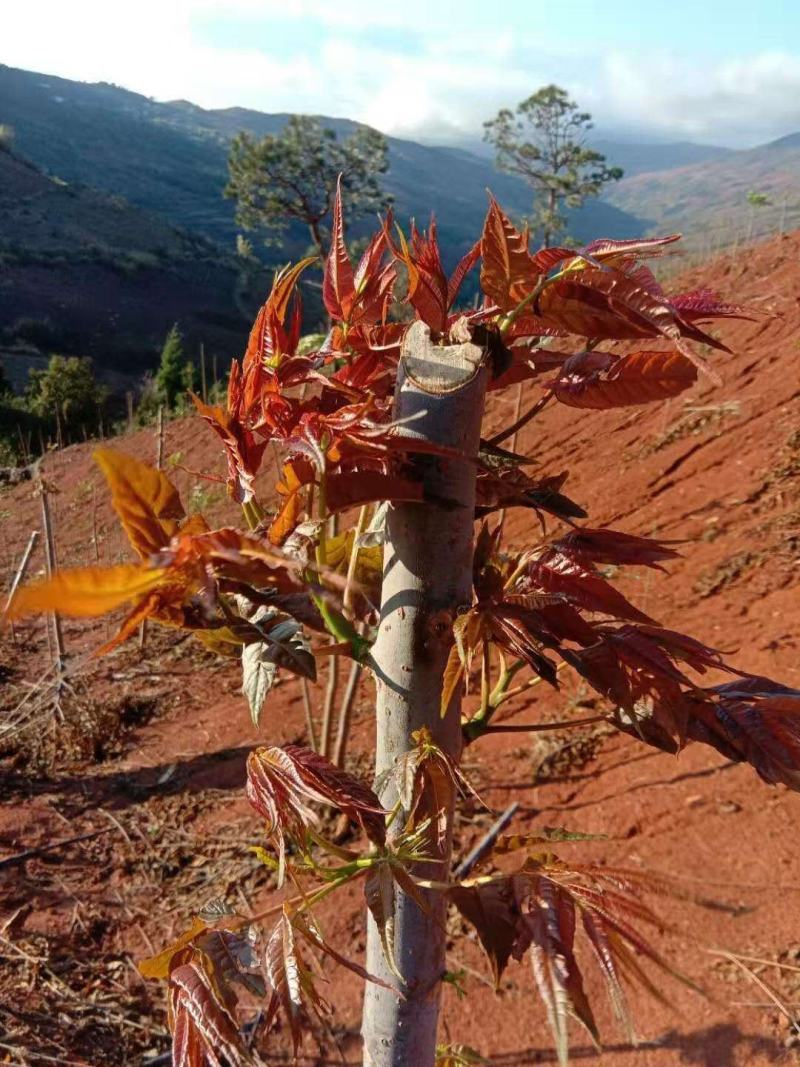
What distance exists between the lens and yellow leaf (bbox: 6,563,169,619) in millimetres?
272

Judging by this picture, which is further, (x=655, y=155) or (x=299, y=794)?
(x=655, y=155)

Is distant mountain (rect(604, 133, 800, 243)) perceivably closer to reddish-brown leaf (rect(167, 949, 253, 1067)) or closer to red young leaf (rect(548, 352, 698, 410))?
red young leaf (rect(548, 352, 698, 410))

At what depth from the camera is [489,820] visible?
1.92 meters

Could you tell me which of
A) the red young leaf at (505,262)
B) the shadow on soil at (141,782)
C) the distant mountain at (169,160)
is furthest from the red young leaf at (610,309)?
the distant mountain at (169,160)

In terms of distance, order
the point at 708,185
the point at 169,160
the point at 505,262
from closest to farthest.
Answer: the point at 505,262
the point at 169,160
the point at 708,185

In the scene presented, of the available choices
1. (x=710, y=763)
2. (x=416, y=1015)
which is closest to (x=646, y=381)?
(x=416, y=1015)

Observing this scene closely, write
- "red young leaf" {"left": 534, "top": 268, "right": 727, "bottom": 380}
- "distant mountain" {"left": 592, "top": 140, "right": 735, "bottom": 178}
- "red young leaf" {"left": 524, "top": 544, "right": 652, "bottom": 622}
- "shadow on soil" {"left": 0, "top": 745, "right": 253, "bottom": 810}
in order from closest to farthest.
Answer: "red young leaf" {"left": 534, "top": 268, "right": 727, "bottom": 380} → "red young leaf" {"left": 524, "top": 544, "right": 652, "bottom": 622} → "shadow on soil" {"left": 0, "top": 745, "right": 253, "bottom": 810} → "distant mountain" {"left": 592, "top": 140, "right": 735, "bottom": 178}

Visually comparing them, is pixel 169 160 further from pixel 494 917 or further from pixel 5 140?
pixel 494 917

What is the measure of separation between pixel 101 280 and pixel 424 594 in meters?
28.2

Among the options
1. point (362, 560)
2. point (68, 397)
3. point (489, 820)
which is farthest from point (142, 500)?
point (68, 397)

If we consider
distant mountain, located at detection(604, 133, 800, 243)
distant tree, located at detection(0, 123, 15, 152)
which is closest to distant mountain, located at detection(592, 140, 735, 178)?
distant mountain, located at detection(604, 133, 800, 243)

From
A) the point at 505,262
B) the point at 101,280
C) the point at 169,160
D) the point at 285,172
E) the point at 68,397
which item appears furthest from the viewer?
the point at 169,160

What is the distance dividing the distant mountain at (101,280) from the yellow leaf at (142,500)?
72.1ft

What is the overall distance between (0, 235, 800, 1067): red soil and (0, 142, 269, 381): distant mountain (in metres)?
19.8
